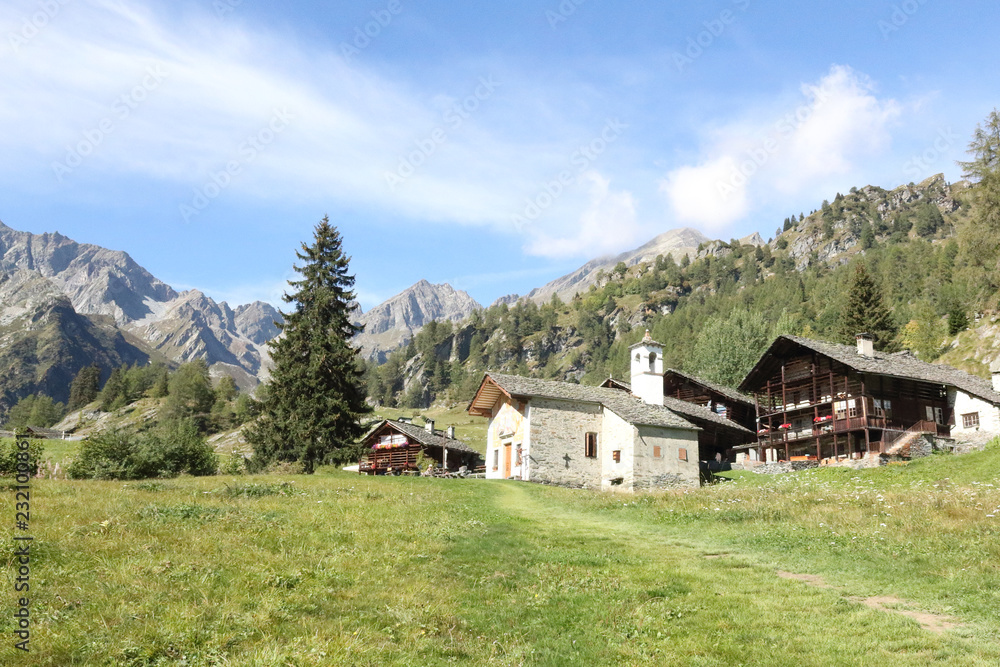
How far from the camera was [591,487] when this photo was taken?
4044 centimetres

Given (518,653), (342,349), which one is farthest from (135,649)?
(342,349)

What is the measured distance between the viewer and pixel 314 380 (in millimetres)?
42594

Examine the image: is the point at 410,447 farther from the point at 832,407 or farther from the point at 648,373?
the point at 832,407

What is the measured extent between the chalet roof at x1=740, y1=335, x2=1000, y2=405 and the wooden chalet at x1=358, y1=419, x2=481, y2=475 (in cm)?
2695

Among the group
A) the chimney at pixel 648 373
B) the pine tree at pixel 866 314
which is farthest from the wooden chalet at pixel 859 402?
the pine tree at pixel 866 314

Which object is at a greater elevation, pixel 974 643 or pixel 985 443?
pixel 985 443

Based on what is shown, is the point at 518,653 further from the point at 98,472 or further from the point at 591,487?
the point at 591,487

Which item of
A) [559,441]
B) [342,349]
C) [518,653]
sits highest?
[342,349]

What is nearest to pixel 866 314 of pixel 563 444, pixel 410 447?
pixel 563 444

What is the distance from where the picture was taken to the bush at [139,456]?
3127cm

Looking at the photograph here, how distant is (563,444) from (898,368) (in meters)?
24.7

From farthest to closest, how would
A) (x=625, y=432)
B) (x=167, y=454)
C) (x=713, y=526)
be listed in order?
1. (x=625, y=432)
2. (x=167, y=454)
3. (x=713, y=526)

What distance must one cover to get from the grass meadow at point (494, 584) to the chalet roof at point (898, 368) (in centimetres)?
2604

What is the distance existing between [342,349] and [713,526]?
94.6 ft
